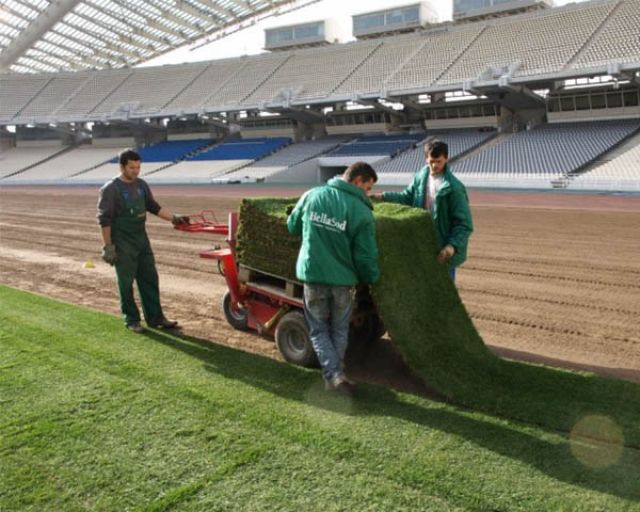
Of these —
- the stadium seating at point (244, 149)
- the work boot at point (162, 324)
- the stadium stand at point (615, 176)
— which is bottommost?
the stadium stand at point (615, 176)

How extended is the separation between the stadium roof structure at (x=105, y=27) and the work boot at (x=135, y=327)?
134 ft

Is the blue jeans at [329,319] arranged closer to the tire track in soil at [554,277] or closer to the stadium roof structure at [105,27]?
the tire track in soil at [554,277]

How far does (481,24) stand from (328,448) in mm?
38473

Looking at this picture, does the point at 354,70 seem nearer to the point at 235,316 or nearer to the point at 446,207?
the point at 235,316

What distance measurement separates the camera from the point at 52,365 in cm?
446

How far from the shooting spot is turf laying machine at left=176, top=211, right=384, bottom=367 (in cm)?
A: 456

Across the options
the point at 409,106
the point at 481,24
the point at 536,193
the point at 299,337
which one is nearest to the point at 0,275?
the point at 299,337

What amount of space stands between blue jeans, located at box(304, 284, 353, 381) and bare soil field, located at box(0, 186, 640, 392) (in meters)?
0.53

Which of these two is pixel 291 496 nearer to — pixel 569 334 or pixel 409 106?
pixel 569 334

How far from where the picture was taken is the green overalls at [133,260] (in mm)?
5390

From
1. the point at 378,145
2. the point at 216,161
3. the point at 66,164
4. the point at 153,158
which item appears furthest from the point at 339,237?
the point at 66,164

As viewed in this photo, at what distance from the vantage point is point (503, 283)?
7.62 m

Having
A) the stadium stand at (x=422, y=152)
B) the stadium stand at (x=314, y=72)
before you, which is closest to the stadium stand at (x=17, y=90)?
the stadium stand at (x=314, y=72)

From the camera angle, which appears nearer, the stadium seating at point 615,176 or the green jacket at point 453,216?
the green jacket at point 453,216
